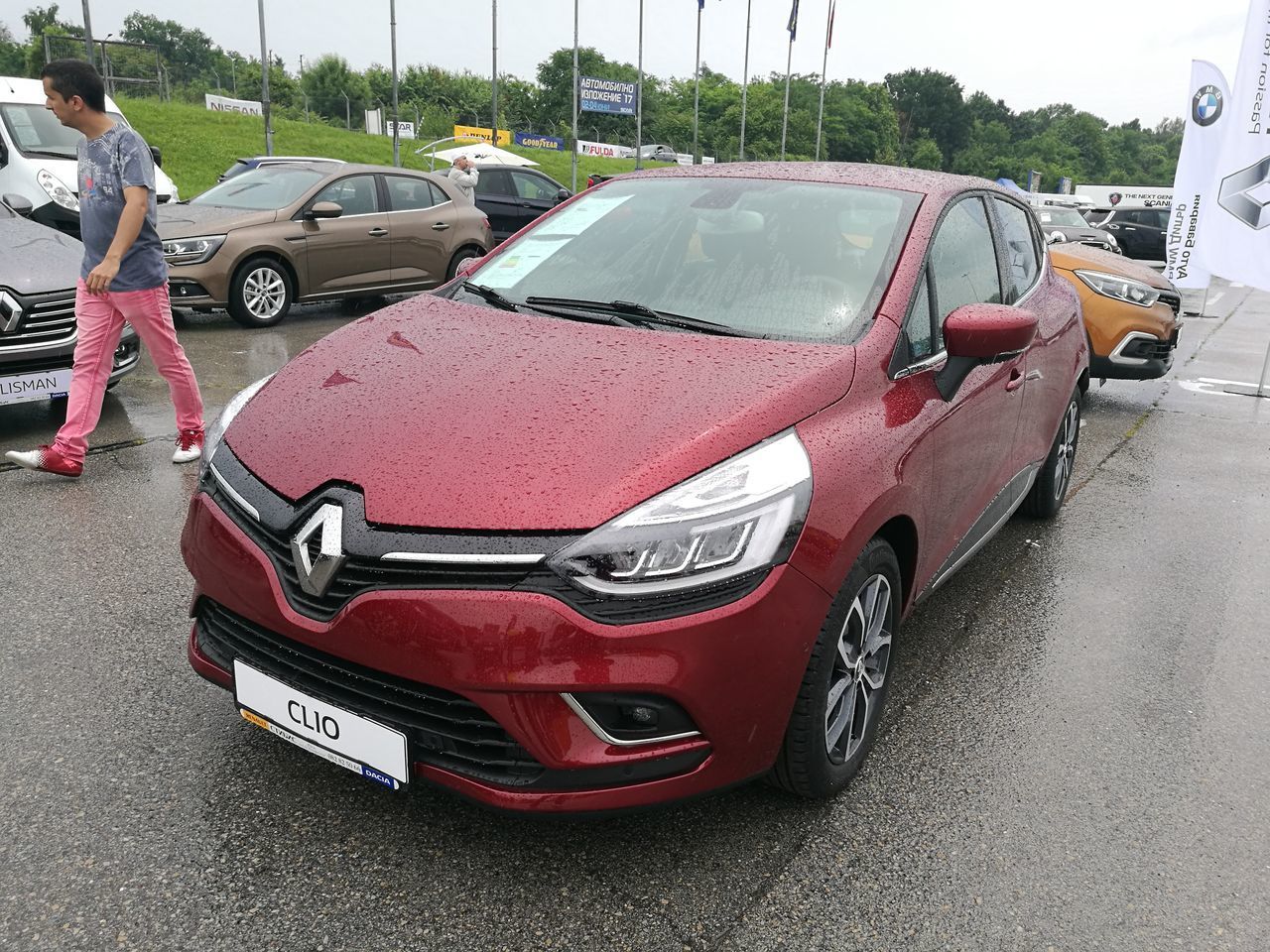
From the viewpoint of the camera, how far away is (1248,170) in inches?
369

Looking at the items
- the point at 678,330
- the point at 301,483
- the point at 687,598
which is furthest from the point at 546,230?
the point at 687,598

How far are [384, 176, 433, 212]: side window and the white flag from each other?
7.88 m

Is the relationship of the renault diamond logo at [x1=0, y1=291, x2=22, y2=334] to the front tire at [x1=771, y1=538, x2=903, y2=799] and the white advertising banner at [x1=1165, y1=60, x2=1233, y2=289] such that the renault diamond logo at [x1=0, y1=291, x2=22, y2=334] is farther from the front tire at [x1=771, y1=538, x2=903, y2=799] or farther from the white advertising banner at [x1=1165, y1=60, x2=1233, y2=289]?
the white advertising banner at [x1=1165, y1=60, x2=1233, y2=289]

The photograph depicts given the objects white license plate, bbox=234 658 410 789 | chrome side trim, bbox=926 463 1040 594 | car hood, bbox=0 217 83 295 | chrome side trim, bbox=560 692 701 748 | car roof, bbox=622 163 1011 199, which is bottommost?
chrome side trim, bbox=926 463 1040 594

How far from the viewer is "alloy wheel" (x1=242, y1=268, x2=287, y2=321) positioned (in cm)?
931

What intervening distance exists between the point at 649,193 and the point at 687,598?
2007mm

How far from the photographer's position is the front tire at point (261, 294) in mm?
9242

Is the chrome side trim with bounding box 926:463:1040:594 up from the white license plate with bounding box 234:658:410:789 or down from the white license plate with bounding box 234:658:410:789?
down

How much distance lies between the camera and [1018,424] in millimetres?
3725

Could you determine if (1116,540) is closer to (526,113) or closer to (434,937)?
(434,937)

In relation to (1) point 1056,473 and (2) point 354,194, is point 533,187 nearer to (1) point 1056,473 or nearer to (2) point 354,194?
(2) point 354,194

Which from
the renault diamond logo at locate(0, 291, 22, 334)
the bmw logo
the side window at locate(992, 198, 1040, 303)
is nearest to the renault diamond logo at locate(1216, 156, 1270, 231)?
the bmw logo

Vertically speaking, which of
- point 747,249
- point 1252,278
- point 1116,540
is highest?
point 747,249

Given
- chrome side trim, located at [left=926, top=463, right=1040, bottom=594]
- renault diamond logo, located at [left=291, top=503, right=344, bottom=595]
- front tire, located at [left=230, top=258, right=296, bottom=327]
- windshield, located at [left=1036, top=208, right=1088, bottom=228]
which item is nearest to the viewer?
renault diamond logo, located at [left=291, top=503, right=344, bottom=595]
